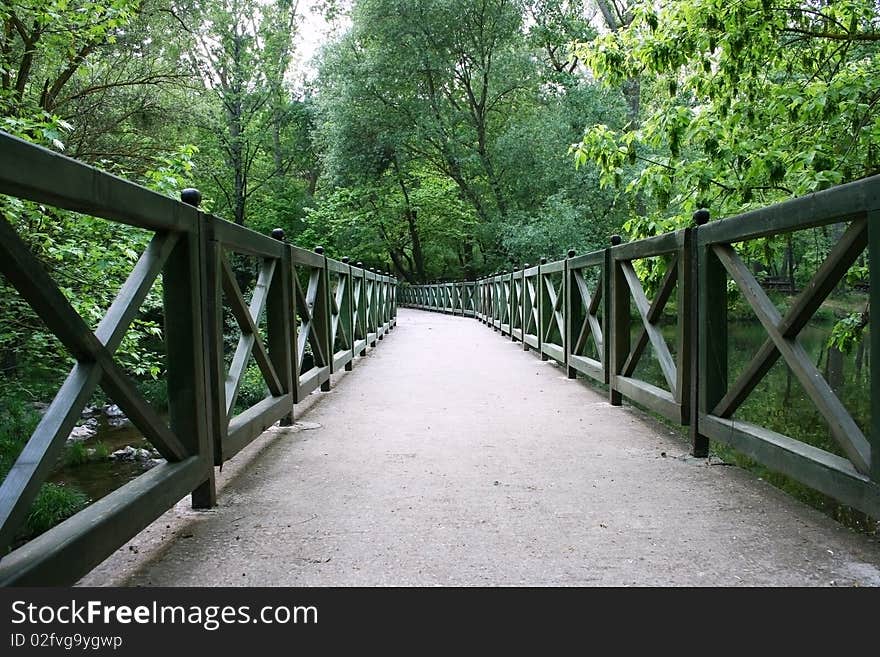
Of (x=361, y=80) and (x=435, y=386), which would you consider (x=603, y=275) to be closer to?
(x=435, y=386)

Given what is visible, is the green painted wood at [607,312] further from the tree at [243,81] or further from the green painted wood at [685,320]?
the tree at [243,81]

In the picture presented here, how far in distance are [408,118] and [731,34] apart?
69.2ft

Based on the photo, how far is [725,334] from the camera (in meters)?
3.29

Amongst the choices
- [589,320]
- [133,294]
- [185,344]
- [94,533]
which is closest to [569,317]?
[589,320]

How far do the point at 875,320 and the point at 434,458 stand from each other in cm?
217

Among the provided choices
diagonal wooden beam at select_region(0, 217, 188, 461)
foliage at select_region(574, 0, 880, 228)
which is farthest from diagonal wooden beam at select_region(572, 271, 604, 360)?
diagonal wooden beam at select_region(0, 217, 188, 461)

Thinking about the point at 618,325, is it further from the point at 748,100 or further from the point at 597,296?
the point at 748,100

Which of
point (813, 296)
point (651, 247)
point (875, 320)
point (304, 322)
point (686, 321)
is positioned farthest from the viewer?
point (304, 322)

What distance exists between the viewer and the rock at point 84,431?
7.22m

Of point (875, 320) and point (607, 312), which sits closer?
point (875, 320)

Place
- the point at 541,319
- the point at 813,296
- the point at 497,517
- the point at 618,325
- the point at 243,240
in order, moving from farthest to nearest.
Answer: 1. the point at 541,319
2. the point at 618,325
3. the point at 243,240
4. the point at 497,517
5. the point at 813,296

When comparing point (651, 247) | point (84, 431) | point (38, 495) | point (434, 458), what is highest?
point (651, 247)

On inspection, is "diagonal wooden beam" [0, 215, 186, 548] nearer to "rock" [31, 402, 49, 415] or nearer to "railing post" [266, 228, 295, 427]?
"railing post" [266, 228, 295, 427]
